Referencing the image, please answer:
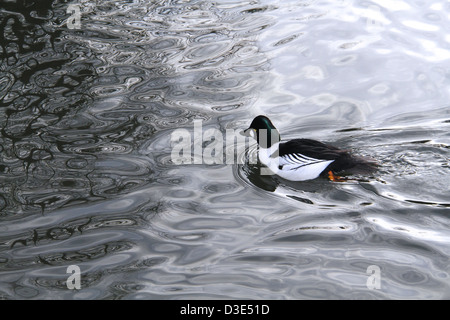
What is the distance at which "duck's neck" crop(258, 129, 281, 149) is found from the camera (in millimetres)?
7973

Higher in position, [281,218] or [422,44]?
[422,44]

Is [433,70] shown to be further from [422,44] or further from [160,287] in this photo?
[160,287]

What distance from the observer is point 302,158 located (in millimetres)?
7543

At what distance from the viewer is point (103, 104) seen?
9.35m

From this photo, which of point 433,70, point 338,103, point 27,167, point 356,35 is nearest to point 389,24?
point 356,35

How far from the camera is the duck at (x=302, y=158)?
7.49 metres

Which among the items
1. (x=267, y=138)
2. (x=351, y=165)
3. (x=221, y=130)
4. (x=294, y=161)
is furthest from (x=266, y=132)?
(x=351, y=165)

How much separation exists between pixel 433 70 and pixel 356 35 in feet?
5.99

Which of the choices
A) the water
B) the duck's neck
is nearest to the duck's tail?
the water

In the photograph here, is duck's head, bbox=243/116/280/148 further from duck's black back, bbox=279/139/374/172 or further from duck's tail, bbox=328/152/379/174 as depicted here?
duck's tail, bbox=328/152/379/174

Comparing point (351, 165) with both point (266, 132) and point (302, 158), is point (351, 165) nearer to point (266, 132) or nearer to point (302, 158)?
point (302, 158)

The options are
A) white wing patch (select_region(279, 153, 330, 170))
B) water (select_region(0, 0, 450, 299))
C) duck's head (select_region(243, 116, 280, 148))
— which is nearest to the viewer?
water (select_region(0, 0, 450, 299))

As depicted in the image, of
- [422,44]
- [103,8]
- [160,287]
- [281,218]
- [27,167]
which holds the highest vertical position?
[103,8]

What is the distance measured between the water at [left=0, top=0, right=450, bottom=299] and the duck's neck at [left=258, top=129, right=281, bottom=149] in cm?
34
